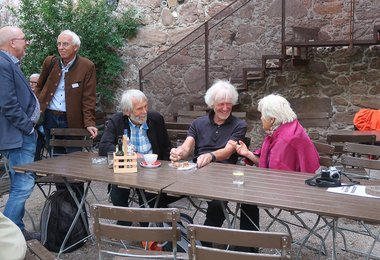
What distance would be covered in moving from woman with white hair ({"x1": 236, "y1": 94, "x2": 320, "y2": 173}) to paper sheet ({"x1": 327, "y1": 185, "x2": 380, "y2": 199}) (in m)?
0.62

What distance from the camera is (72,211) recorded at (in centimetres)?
386

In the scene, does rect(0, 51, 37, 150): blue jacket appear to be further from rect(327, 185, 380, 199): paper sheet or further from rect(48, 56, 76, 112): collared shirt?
rect(327, 185, 380, 199): paper sheet

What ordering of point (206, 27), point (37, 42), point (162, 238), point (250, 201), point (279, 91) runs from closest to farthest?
point (162, 238) < point (250, 201) < point (206, 27) < point (279, 91) < point (37, 42)

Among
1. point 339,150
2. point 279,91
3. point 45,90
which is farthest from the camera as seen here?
point 279,91

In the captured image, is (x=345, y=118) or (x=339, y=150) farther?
(x=345, y=118)

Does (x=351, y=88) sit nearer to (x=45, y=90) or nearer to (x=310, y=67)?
(x=310, y=67)

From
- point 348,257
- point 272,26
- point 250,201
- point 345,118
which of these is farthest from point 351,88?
point 250,201

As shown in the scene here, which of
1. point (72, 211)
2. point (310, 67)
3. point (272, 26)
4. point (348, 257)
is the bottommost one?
point (348, 257)

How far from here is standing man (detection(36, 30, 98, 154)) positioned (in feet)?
15.4

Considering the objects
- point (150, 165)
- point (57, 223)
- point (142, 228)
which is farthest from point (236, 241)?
point (57, 223)

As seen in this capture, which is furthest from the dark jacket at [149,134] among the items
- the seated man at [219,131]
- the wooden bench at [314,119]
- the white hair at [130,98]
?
the wooden bench at [314,119]

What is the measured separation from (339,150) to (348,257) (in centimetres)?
168

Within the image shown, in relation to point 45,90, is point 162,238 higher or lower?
lower

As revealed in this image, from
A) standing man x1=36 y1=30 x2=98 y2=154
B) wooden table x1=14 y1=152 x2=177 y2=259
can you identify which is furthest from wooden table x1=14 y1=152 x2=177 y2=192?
standing man x1=36 y1=30 x2=98 y2=154
